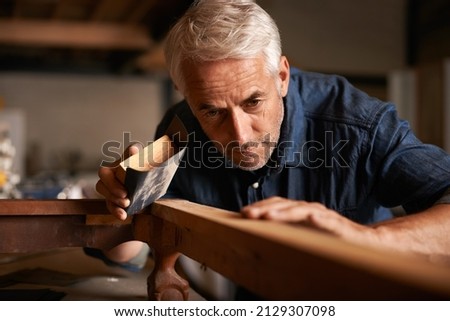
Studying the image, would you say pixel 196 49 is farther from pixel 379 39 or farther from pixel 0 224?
pixel 379 39

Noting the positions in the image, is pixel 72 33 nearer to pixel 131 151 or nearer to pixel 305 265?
pixel 131 151

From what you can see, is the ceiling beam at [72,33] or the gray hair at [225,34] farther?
the ceiling beam at [72,33]

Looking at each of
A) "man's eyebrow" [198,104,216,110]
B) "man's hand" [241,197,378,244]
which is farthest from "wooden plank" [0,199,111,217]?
"man's hand" [241,197,378,244]

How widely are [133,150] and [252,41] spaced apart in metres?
0.37

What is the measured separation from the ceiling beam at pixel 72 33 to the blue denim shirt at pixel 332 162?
4575 mm

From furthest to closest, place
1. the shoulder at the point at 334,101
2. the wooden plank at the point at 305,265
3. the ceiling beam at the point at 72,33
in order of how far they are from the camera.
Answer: the ceiling beam at the point at 72,33 → the shoulder at the point at 334,101 → the wooden plank at the point at 305,265

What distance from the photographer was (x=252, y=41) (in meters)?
1.27

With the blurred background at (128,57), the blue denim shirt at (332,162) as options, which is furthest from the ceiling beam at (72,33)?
the blue denim shirt at (332,162)

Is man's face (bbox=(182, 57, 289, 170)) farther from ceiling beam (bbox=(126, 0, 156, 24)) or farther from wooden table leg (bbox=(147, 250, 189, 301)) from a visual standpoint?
ceiling beam (bbox=(126, 0, 156, 24))

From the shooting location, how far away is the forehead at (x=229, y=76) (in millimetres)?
1248

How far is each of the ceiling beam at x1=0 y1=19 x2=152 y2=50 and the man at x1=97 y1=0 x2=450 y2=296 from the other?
460 centimetres

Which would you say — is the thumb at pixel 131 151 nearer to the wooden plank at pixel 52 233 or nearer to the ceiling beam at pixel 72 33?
the wooden plank at pixel 52 233

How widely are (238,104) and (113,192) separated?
364mm

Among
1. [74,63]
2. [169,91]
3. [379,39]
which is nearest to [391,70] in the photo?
[379,39]
